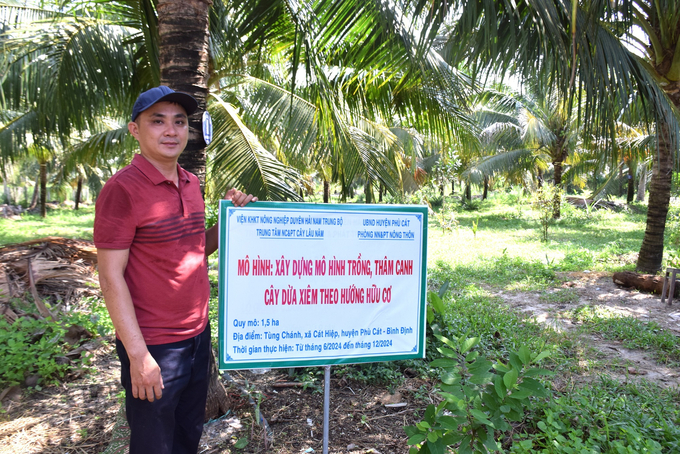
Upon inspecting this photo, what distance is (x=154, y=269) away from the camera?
1623mm

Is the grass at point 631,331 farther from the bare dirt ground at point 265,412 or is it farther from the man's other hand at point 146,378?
the man's other hand at point 146,378

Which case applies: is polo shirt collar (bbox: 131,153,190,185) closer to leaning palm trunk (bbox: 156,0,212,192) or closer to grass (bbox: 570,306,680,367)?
leaning palm trunk (bbox: 156,0,212,192)

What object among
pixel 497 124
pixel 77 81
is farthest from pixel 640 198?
pixel 77 81

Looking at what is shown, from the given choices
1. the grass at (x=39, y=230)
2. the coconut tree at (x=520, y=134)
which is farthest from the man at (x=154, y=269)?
the coconut tree at (x=520, y=134)

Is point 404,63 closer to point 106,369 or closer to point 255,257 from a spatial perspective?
point 255,257

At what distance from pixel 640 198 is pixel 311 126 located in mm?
27787

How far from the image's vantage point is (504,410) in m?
1.71

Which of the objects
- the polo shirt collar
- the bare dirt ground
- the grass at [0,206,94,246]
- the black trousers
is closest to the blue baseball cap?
the polo shirt collar

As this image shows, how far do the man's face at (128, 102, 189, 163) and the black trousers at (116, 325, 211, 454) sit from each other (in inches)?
29.2

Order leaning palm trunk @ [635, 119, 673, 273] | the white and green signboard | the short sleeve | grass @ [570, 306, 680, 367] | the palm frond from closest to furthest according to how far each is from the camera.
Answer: the short sleeve < the white and green signboard < grass @ [570, 306, 680, 367] < the palm frond < leaning palm trunk @ [635, 119, 673, 273]

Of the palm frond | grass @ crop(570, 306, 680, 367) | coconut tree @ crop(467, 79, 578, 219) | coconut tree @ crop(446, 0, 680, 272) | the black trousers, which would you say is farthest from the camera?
coconut tree @ crop(467, 79, 578, 219)

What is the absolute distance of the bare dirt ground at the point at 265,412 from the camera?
247cm

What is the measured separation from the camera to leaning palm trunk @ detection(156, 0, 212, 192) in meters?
2.43

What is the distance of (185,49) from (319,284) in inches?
60.3
